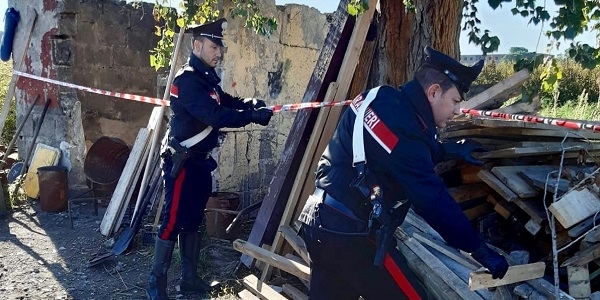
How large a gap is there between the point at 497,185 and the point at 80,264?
3.86m

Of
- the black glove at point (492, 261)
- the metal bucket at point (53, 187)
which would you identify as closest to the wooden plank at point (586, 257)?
the black glove at point (492, 261)

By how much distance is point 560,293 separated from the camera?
8.79ft

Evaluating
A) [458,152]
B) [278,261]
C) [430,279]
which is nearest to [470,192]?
[458,152]

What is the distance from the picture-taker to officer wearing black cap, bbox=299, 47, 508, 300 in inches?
91.7

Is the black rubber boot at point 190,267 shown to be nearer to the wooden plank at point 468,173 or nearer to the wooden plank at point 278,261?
the wooden plank at point 278,261

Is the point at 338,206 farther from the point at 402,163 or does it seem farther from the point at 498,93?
the point at 498,93

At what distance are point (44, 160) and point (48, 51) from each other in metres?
1.48

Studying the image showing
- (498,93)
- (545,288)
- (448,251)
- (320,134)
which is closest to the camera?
(545,288)

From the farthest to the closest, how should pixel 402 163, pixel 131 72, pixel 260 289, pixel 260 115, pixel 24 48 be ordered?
pixel 131 72, pixel 24 48, pixel 260 289, pixel 260 115, pixel 402 163

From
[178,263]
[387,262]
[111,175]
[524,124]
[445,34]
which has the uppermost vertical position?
[445,34]

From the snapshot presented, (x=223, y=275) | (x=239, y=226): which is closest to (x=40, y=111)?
(x=239, y=226)

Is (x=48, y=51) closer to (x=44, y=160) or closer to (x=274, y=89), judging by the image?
(x=44, y=160)

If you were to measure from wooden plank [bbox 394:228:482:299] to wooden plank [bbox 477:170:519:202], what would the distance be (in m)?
0.63

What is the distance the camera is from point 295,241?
427 cm
